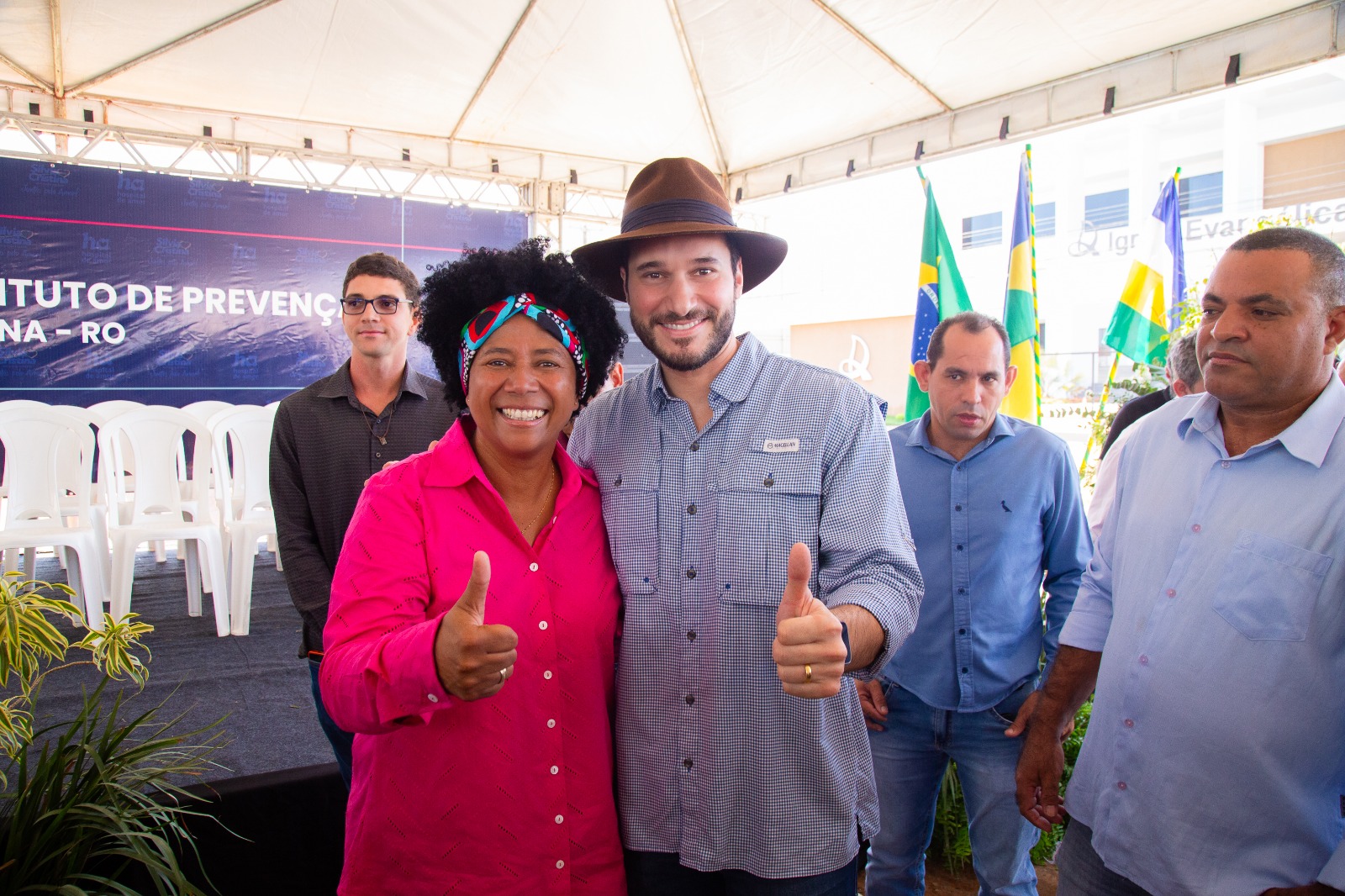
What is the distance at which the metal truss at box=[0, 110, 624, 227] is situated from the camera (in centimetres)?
759

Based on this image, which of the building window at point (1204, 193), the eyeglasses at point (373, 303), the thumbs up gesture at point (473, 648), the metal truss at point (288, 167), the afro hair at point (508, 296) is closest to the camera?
the thumbs up gesture at point (473, 648)

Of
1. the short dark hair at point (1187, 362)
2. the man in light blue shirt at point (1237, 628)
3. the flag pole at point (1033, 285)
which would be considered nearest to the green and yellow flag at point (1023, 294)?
the flag pole at point (1033, 285)

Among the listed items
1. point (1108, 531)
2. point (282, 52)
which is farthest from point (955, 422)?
point (282, 52)

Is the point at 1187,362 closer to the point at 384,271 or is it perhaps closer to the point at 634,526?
the point at 634,526

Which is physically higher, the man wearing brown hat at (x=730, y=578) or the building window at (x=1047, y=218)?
the building window at (x=1047, y=218)

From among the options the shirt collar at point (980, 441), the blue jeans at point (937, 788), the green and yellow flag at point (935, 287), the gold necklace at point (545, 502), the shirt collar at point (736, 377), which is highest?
the green and yellow flag at point (935, 287)

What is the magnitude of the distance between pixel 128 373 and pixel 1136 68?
9184 millimetres

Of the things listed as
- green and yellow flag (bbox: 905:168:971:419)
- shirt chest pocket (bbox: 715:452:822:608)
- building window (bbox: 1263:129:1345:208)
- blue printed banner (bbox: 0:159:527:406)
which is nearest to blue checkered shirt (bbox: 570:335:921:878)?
shirt chest pocket (bbox: 715:452:822:608)

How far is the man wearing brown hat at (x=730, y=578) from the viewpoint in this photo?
145cm

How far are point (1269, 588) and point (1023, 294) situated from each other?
3759 millimetres

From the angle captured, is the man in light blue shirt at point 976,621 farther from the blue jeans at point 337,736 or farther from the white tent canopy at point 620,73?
the white tent canopy at point 620,73

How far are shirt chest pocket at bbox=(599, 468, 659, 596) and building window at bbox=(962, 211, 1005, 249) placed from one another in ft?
66.8

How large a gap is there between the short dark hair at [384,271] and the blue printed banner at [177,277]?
6590 mm

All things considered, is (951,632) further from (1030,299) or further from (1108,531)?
(1030,299)
